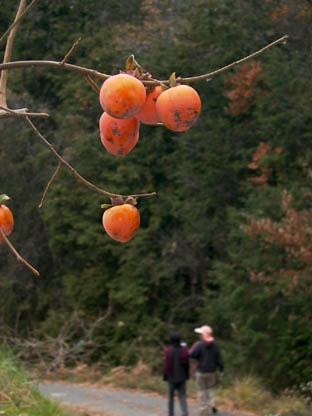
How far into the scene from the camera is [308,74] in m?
12.1

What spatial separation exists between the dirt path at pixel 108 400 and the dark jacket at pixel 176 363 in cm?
124

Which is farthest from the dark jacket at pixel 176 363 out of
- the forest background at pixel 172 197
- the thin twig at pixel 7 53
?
the thin twig at pixel 7 53

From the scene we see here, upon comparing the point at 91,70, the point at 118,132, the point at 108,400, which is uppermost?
the point at 91,70

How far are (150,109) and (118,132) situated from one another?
0.06 m

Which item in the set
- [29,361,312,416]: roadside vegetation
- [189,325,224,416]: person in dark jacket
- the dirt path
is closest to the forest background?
[29,361,312,416]: roadside vegetation

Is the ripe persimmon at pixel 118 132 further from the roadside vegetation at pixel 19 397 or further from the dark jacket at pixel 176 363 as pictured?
the dark jacket at pixel 176 363

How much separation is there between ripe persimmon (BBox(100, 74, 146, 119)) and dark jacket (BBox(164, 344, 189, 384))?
743 centimetres

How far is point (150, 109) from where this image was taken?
1.31 m

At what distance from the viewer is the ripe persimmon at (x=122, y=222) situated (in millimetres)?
1472

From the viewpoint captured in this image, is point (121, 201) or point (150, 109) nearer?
point (150, 109)

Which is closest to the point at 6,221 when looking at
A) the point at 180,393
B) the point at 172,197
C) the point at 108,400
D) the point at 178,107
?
the point at 178,107

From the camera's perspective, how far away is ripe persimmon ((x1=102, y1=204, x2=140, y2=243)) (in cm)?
147

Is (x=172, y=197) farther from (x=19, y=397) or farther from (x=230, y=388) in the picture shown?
(x=19, y=397)

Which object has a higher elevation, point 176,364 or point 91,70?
point 91,70
